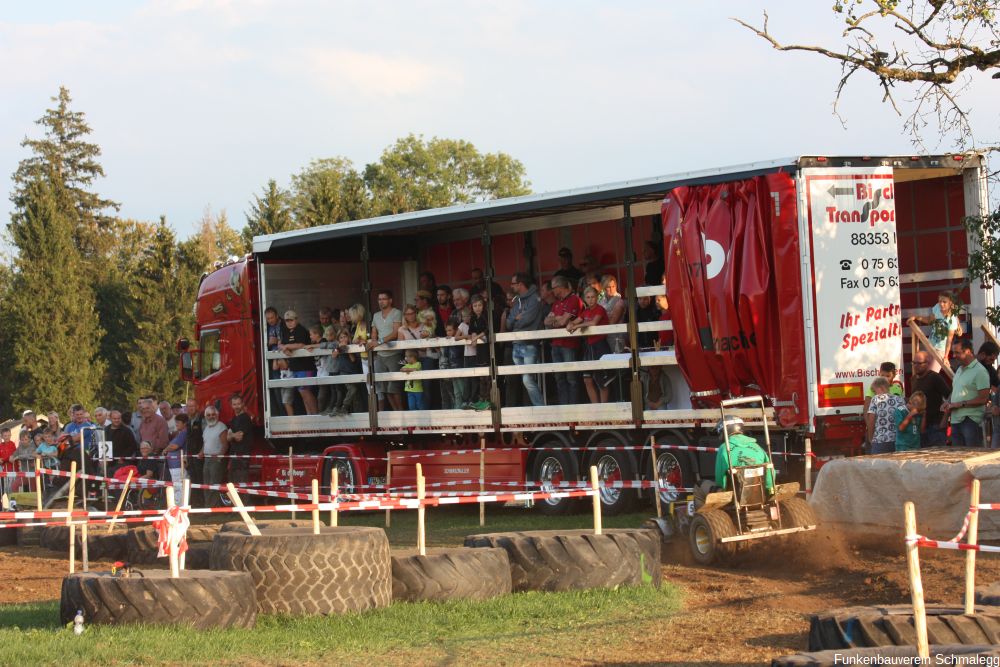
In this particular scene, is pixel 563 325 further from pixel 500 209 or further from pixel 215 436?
pixel 215 436

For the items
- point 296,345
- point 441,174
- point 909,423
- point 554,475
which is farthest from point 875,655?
point 441,174

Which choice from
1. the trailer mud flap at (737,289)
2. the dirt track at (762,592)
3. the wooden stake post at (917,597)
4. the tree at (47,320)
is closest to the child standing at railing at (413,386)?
the trailer mud flap at (737,289)

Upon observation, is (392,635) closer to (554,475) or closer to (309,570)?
(309,570)

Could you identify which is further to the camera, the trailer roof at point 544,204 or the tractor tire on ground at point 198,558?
the trailer roof at point 544,204

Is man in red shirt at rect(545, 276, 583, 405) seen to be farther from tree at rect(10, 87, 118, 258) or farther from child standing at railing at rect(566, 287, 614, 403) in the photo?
tree at rect(10, 87, 118, 258)

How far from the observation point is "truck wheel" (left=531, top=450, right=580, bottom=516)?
17484 millimetres

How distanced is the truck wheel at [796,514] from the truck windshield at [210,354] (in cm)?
1230

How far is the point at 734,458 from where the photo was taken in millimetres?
12844

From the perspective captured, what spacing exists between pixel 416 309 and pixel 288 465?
3.52 m

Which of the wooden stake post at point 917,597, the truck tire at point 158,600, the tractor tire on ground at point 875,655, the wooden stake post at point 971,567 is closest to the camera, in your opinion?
the tractor tire on ground at point 875,655

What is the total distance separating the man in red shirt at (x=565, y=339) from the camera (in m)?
17.4

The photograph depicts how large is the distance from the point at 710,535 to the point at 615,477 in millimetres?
4527

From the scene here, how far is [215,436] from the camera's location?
22.0 m

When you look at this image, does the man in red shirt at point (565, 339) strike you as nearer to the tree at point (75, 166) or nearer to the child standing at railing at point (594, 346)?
the child standing at railing at point (594, 346)
